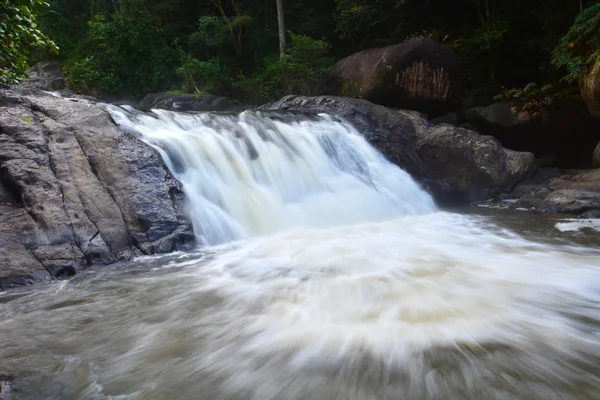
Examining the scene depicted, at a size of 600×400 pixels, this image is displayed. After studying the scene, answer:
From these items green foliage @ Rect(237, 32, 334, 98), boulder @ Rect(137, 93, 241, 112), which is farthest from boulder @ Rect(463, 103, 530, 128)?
boulder @ Rect(137, 93, 241, 112)

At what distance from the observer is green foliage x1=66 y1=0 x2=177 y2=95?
1550 cm

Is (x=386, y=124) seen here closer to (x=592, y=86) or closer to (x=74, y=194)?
(x=592, y=86)

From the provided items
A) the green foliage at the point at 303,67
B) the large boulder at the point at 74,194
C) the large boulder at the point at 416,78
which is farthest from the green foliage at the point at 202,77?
the large boulder at the point at 74,194

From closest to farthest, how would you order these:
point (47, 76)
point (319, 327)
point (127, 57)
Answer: point (319, 327) < point (127, 57) < point (47, 76)

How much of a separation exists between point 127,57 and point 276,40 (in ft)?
22.0

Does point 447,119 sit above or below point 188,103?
below

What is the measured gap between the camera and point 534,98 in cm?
988

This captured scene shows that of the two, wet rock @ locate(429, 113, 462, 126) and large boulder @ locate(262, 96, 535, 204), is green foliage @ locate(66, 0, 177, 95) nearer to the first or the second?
large boulder @ locate(262, 96, 535, 204)

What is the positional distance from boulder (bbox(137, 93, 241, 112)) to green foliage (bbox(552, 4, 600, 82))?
9883mm

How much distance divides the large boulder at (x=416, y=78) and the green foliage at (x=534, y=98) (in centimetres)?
144

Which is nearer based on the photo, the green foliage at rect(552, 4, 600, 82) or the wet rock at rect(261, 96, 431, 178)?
the green foliage at rect(552, 4, 600, 82)

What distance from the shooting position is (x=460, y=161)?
841 centimetres

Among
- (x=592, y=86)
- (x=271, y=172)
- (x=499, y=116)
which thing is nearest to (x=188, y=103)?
(x=271, y=172)

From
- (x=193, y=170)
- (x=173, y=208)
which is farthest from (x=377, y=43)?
(x=173, y=208)
